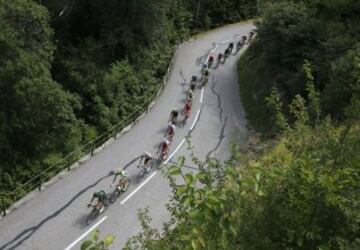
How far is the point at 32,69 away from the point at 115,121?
23.2ft

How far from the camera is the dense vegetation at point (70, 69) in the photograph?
74.1 ft

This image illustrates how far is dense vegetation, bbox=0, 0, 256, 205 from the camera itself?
74.1 ft

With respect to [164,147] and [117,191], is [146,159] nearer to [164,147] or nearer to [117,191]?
[164,147]

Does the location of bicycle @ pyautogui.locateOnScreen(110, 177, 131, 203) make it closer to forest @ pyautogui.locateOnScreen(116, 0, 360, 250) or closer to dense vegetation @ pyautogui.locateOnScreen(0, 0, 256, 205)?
dense vegetation @ pyautogui.locateOnScreen(0, 0, 256, 205)

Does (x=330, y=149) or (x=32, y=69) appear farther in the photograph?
(x=32, y=69)

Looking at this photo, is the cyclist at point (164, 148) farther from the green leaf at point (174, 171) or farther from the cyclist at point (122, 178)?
the green leaf at point (174, 171)

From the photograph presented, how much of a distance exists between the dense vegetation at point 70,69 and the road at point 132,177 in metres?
1.97

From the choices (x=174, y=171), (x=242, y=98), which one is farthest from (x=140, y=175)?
(x=174, y=171)

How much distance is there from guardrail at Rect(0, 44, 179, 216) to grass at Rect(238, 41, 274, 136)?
606 cm

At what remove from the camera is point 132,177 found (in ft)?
70.6

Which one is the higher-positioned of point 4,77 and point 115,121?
point 4,77

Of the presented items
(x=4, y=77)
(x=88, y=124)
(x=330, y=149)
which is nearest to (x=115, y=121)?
(x=88, y=124)

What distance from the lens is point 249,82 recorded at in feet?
110

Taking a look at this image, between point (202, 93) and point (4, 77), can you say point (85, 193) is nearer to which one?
point (4, 77)
